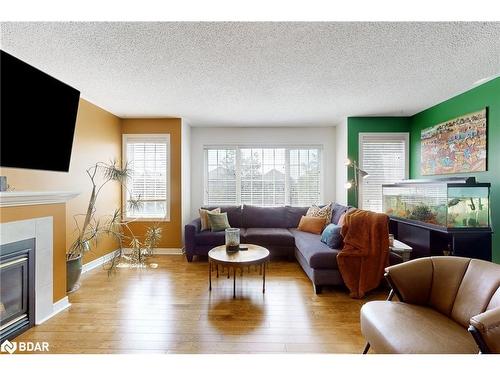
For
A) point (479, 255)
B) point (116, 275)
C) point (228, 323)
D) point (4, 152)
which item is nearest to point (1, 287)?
point (4, 152)

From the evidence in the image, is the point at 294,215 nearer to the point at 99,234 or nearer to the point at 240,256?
the point at 240,256

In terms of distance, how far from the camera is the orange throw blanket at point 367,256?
262 cm

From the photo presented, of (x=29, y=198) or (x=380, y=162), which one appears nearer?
(x=29, y=198)

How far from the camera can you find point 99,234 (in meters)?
3.66

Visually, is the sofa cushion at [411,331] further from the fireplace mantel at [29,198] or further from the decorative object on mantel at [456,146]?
the fireplace mantel at [29,198]

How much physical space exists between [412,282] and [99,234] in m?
4.10

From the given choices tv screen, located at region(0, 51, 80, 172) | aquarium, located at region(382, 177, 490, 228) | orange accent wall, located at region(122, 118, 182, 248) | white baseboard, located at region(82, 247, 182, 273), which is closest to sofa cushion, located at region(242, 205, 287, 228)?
orange accent wall, located at region(122, 118, 182, 248)

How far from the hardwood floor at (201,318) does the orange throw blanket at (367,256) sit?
0.66ft

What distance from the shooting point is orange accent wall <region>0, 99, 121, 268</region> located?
258cm

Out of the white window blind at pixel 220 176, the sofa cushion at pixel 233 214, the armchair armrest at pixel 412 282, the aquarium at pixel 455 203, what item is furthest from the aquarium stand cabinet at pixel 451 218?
the white window blind at pixel 220 176

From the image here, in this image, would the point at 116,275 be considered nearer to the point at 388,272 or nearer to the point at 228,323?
the point at 228,323

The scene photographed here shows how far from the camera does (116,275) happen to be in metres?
3.24

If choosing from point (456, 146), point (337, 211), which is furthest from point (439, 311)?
point (456, 146)

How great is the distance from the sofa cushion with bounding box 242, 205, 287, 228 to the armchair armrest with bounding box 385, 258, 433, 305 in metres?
2.84
